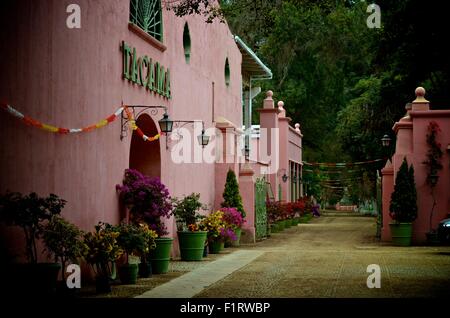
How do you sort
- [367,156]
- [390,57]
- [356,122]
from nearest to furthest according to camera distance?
[390,57], [356,122], [367,156]

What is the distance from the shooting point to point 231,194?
957 inches

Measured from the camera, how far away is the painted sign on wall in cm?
1600

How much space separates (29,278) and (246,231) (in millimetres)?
16091

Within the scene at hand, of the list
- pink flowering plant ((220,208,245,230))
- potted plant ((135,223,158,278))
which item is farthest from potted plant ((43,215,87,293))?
pink flowering plant ((220,208,245,230))

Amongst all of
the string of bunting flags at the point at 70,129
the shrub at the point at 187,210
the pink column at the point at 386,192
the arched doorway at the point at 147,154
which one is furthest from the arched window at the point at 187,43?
the pink column at the point at 386,192

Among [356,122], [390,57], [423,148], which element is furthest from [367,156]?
[423,148]

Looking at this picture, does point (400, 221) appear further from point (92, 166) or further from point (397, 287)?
point (92, 166)

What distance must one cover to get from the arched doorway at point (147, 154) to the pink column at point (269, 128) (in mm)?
17897

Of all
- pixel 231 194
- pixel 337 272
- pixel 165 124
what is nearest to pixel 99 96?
pixel 165 124

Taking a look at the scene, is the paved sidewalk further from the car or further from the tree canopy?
the tree canopy

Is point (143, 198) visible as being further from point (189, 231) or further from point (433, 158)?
point (433, 158)

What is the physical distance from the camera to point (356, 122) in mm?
41375

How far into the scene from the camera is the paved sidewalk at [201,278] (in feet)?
41.3

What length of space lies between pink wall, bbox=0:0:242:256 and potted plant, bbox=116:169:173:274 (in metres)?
0.33
